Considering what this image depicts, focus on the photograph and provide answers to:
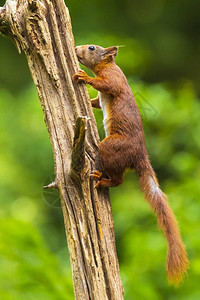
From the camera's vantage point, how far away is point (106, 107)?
331 cm

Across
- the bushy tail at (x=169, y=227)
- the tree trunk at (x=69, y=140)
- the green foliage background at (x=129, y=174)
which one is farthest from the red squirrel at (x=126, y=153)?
the green foliage background at (x=129, y=174)

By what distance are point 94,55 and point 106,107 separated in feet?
1.64

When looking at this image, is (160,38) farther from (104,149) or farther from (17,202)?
(104,149)

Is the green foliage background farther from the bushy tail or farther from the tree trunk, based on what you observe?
the tree trunk

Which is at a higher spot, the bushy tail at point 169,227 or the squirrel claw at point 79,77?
the squirrel claw at point 79,77

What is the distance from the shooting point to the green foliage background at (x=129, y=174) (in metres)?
3.46

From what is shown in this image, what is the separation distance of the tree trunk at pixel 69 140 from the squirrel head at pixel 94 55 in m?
0.65

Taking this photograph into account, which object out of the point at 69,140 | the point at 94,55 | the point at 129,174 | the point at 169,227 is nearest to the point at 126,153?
the point at 69,140

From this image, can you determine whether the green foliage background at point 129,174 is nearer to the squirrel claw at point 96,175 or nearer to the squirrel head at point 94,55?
the squirrel head at point 94,55

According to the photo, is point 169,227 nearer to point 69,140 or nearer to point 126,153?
point 126,153

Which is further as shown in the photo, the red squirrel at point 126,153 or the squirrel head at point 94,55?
the squirrel head at point 94,55

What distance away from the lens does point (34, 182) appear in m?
5.60

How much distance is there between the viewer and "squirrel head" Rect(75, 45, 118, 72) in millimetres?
3582

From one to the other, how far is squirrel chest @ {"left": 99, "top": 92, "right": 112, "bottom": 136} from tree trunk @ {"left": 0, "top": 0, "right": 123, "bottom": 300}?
0.27 m
